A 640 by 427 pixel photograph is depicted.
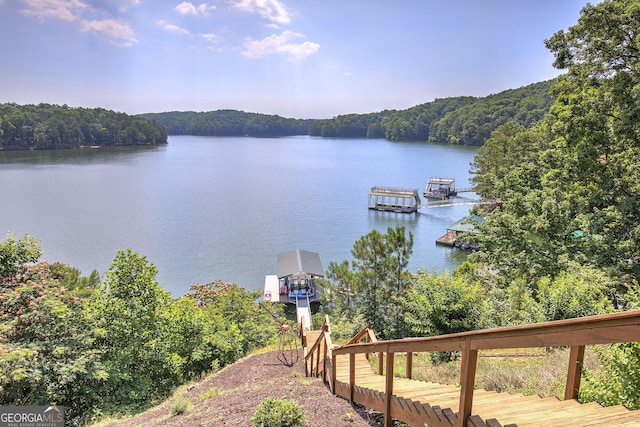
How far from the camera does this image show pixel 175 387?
969 cm

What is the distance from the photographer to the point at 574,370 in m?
2.94

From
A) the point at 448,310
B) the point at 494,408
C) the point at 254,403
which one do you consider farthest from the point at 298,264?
the point at 494,408

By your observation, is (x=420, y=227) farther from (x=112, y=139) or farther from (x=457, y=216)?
(x=112, y=139)

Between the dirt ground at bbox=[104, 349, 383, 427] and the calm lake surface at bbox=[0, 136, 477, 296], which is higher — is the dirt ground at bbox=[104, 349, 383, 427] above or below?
above

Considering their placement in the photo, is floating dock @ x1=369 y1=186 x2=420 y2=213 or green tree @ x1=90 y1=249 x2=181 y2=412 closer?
green tree @ x1=90 y1=249 x2=181 y2=412

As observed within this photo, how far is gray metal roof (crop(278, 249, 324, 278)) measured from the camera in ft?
79.1

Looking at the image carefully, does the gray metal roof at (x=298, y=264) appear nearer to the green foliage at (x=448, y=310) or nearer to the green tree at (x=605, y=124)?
the green foliage at (x=448, y=310)

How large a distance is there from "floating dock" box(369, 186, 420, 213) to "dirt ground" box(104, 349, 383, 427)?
39.7 m

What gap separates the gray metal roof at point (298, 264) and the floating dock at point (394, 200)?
22340mm

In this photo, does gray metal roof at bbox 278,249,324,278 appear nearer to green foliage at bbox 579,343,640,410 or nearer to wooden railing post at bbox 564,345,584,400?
green foliage at bbox 579,343,640,410

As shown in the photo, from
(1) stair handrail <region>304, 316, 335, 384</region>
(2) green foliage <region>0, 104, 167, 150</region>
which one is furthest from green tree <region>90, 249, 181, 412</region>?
(2) green foliage <region>0, 104, 167, 150</region>

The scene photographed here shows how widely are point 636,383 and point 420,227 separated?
38929 mm

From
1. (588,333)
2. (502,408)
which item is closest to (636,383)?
(502,408)

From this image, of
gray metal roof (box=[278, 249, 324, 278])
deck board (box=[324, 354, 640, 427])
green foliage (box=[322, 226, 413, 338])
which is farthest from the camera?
gray metal roof (box=[278, 249, 324, 278])
